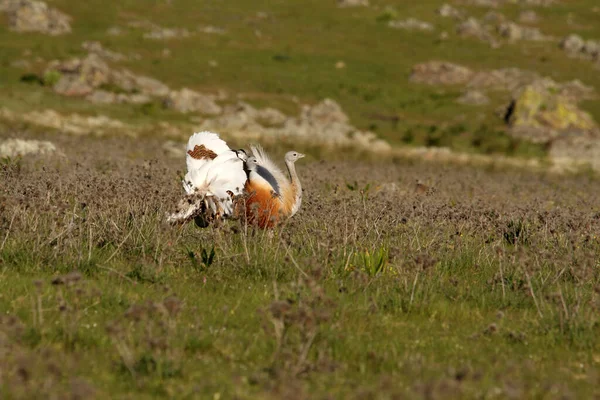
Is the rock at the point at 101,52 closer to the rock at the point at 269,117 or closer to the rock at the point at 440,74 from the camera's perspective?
the rock at the point at 269,117

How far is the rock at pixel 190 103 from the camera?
42625 millimetres

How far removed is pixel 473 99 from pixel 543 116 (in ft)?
20.1

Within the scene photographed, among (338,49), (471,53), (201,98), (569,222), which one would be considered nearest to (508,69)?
(471,53)

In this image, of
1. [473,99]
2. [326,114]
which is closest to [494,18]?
[473,99]

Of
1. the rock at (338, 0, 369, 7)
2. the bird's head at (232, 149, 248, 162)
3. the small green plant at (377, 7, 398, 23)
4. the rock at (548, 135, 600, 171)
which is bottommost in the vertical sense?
the rock at (548, 135, 600, 171)

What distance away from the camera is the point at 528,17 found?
79500mm

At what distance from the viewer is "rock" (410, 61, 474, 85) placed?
58.1 metres

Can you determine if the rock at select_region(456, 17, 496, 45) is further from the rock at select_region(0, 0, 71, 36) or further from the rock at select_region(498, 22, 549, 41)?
the rock at select_region(0, 0, 71, 36)

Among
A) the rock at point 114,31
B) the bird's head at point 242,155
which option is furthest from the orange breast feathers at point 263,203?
the rock at point 114,31

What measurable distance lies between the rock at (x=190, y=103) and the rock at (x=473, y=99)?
672 inches

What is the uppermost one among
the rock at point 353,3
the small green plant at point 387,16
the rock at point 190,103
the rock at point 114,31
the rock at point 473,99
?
the rock at point 353,3

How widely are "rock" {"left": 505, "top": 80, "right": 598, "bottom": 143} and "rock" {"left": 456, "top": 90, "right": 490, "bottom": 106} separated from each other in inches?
103

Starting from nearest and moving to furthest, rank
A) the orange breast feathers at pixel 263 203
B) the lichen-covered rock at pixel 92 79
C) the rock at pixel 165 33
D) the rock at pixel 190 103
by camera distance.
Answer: the orange breast feathers at pixel 263 203
the rock at pixel 190 103
the lichen-covered rock at pixel 92 79
the rock at pixel 165 33

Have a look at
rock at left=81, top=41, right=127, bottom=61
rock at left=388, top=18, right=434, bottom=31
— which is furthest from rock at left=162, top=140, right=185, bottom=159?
rock at left=388, top=18, right=434, bottom=31
